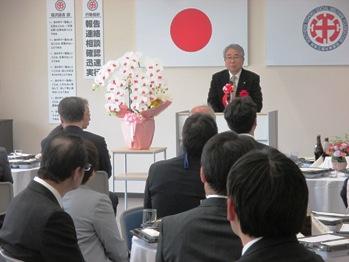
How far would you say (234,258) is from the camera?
215 cm

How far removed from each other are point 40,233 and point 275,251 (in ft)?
4.13

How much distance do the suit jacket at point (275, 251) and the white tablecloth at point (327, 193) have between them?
130 inches

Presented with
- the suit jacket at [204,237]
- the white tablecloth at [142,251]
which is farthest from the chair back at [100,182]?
the suit jacket at [204,237]

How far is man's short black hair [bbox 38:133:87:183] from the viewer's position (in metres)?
2.65

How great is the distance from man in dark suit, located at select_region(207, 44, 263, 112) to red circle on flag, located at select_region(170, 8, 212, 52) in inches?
56.9

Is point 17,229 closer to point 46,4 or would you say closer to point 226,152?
point 226,152

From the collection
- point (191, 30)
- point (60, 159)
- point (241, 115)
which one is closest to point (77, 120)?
point (241, 115)

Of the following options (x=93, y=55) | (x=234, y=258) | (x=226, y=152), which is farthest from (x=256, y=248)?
(x=93, y=55)

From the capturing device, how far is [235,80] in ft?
20.3

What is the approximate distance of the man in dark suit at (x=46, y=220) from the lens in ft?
7.84

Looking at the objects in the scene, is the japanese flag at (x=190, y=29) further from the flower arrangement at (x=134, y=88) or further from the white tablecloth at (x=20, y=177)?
the white tablecloth at (x=20, y=177)

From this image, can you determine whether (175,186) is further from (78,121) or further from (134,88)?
(134,88)

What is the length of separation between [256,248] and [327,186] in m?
3.39

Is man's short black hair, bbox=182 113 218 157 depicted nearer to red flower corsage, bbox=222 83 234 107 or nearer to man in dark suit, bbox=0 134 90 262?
man in dark suit, bbox=0 134 90 262
